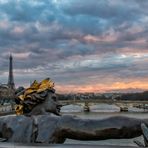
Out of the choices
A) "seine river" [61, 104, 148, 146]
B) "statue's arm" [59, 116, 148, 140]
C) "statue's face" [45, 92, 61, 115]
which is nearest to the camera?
"statue's arm" [59, 116, 148, 140]

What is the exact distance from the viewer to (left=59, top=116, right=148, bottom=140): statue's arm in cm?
390

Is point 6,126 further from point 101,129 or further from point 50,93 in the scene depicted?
point 101,129

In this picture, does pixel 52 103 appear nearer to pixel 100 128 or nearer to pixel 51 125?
pixel 51 125

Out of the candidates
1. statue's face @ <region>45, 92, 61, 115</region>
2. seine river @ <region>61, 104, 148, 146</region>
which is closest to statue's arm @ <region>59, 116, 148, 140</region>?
seine river @ <region>61, 104, 148, 146</region>

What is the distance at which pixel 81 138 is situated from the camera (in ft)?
13.3

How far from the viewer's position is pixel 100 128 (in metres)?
3.97

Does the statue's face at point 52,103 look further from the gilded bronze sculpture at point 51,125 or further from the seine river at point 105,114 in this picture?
the seine river at point 105,114

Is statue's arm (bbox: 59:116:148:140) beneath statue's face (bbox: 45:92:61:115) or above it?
beneath

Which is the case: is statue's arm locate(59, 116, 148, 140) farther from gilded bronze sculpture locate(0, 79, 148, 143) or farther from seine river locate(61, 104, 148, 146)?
seine river locate(61, 104, 148, 146)

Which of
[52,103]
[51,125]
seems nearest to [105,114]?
[52,103]

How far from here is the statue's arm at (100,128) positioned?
3.90 meters

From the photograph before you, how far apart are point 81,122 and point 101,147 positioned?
856mm

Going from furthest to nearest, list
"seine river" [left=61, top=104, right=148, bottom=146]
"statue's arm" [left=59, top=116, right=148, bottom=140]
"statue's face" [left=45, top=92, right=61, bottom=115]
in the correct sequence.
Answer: "statue's face" [left=45, top=92, right=61, bottom=115]
"seine river" [left=61, top=104, right=148, bottom=146]
"statue's arm" [left=59, top=116, right=148, bottom=140]

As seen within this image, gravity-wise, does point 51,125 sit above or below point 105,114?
below
